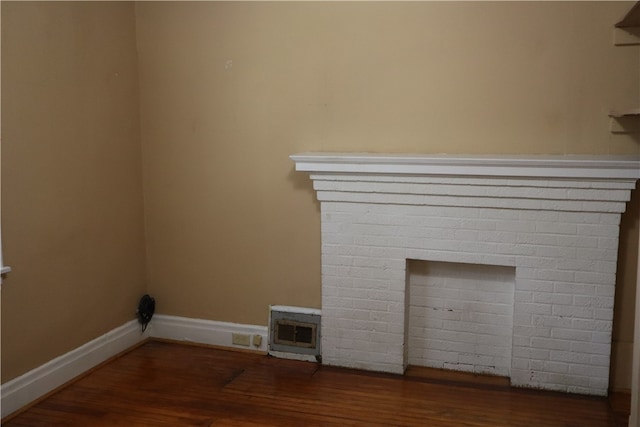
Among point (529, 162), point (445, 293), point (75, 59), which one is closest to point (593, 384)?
point (445, 293)

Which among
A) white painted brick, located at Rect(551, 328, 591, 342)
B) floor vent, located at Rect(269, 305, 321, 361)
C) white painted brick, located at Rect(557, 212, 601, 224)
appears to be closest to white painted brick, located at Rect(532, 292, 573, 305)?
white painted brick, located at Rect(551, 328, 591, 342)

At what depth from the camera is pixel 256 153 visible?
3.71m

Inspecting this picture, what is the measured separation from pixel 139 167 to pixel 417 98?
5.94 ft

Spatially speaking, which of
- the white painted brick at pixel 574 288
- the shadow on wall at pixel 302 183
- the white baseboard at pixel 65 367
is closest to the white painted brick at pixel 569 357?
the white painted brick at pixel 574 288

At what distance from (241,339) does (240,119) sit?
1367mm

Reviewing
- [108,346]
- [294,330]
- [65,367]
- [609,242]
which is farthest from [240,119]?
[609,242]

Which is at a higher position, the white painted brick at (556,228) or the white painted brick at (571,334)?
the white painted brick at (556,228)

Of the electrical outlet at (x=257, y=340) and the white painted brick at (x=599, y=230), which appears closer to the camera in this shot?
the white painted brick at (x=599, y=230)

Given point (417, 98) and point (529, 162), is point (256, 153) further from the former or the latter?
point (529, 162)

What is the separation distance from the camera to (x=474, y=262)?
3316 millimetres

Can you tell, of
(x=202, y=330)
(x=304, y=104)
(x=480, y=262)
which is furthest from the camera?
(x=202, y=330)

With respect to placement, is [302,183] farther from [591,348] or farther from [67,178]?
[591,348]

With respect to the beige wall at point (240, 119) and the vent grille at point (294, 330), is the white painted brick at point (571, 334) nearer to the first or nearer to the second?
the beige wall at point (240, 119)

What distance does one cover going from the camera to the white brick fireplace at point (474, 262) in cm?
311
